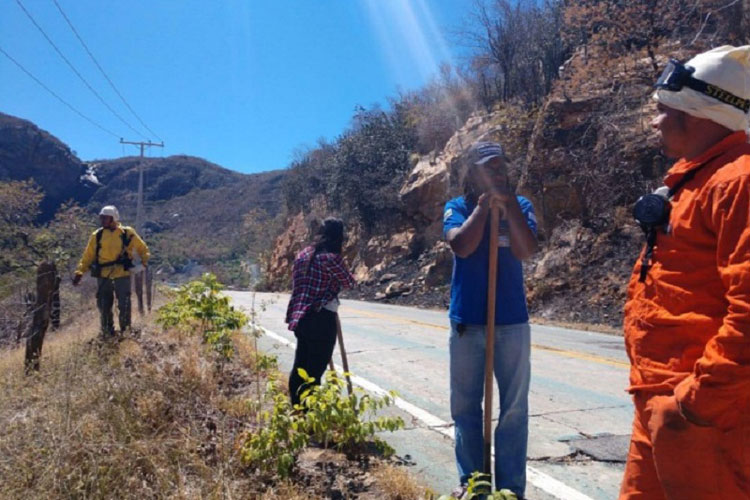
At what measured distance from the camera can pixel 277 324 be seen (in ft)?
44.4

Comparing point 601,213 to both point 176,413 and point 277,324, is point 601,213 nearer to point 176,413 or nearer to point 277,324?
point 277,324

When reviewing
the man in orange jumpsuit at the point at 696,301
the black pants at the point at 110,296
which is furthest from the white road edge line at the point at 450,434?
the black pants at the point at 110,296

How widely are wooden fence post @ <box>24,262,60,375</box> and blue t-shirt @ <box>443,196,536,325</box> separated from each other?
5385 millimetres

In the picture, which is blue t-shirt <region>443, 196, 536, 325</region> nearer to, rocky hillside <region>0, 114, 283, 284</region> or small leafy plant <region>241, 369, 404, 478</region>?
small leafy plant <region>241, 369, 404, 478</region>

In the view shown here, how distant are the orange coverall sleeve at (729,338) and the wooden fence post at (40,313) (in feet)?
22.1

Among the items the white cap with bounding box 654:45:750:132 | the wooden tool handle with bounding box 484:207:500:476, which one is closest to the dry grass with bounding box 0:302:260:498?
the wooden tool handle with bounding box 484:207:500:476

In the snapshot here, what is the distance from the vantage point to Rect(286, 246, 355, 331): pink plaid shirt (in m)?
4.74

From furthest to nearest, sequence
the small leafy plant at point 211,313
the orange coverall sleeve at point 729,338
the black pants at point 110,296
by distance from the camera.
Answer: the black pants at point 110,296 < the small leafy plant at point 211,313 < the orange coverall sleeve at point 729,338

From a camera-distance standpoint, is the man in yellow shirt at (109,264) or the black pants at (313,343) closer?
the black pants at (313,343)

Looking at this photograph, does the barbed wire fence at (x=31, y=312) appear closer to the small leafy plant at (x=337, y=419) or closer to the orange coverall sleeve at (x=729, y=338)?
the small leafy plant at (x=337, y=419)

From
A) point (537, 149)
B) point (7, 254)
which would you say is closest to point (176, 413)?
point (537, 149)

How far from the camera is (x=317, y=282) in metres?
4.75

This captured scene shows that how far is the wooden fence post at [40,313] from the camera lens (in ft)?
22.2

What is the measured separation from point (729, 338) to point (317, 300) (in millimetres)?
3411
